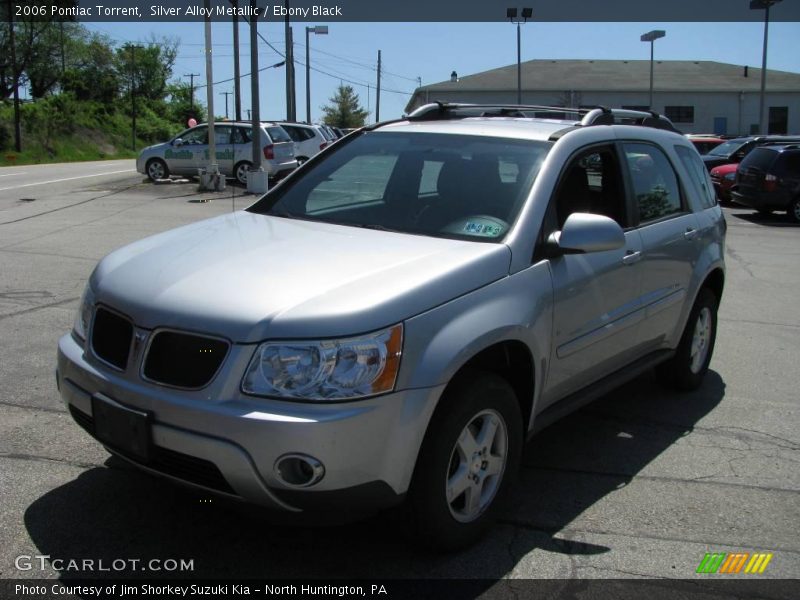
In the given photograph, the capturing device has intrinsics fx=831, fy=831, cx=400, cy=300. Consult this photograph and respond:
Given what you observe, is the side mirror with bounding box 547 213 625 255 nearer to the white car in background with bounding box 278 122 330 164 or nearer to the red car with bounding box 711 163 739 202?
the red car with bounding box 711 163 739 202

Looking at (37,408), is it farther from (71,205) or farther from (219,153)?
(219,153)

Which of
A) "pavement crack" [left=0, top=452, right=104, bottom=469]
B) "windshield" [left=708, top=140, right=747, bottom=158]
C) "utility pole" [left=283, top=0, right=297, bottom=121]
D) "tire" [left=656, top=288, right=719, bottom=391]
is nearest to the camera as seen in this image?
"pavement crack" [left=0, top=452, right=104, bottom=469]

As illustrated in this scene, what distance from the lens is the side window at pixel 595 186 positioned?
14.2 feet

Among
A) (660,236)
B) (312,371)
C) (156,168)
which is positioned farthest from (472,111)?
(156,168)

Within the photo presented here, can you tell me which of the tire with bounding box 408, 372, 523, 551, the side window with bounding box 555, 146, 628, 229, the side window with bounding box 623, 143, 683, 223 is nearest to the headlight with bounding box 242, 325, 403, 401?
the tire with bounding box 408, 372, 523, 551

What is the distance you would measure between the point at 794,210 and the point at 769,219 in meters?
0.91

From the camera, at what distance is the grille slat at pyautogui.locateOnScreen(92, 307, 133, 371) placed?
10.5 ft

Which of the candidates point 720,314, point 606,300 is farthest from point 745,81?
point 606,300

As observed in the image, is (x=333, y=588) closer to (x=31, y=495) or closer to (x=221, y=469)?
(x=221, y=469)

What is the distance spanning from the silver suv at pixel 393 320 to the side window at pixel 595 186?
0.01 metres

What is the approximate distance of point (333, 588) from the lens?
312 cm

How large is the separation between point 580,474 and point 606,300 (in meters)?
0.91

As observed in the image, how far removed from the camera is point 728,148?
2327 cm

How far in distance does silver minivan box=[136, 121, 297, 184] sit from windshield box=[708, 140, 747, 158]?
12.0m
